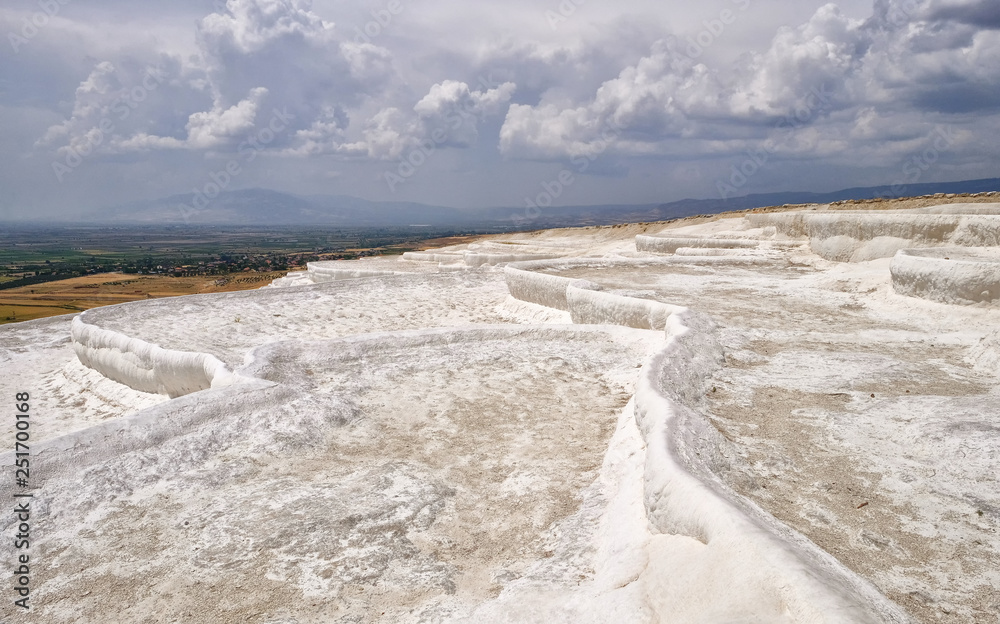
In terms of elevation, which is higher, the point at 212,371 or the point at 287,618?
the point at 212,371

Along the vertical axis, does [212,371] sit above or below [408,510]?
above

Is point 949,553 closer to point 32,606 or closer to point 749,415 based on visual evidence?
point 749,415

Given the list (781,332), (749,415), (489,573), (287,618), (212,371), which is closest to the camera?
(287,618)

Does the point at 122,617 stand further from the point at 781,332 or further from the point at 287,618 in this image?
the point at 781,332

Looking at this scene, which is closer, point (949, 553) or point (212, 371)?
point (949, 553)

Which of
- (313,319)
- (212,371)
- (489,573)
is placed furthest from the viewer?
(313,319)

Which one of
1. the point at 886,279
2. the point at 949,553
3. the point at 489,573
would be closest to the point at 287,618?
the point at 489,573

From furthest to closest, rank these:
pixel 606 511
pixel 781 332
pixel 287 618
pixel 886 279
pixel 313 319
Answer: pixel 313 319, pixel 886 279, pixel 781 332, pixel 606 511, pixel 287 618

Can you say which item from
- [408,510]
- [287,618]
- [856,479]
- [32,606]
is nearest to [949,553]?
[856,479]

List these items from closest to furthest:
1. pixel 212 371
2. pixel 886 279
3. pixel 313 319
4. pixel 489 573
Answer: pixel 489 573, pixel 212 371, pixel 886 279, pixel 313 319
